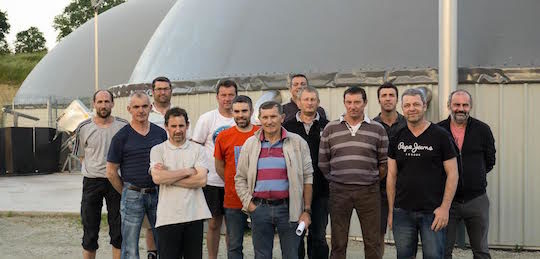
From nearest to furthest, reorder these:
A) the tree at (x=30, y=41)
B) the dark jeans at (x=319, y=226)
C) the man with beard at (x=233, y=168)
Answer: the man with beard at (x=233, y=168), the dark jeans at (x=319, y=226), the tree at (x=30, y=41)

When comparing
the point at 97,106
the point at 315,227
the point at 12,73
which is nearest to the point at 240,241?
the point at 315,227

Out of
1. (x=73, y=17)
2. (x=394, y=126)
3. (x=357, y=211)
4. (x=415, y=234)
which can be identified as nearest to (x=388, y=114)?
(x=394, y=126)

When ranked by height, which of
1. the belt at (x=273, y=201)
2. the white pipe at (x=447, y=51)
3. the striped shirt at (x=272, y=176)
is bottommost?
the belt at (x=273, y=201)

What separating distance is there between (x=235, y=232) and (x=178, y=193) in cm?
79

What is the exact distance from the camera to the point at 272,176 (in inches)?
212

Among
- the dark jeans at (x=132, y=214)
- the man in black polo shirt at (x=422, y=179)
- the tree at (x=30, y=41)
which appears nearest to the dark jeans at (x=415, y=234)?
the man in black polo shirt at (x=422, y=179)

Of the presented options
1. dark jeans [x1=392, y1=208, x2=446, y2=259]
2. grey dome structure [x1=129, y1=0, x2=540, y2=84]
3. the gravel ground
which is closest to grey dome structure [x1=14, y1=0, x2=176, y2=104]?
the gravel ground

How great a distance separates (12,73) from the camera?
5062 centimetres

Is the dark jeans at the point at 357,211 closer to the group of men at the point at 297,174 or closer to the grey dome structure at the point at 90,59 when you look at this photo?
the group of men at the point at 297,174

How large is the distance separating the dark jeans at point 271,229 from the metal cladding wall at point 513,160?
3.50 meters

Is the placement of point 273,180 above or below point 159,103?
below

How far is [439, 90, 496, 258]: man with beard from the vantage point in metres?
5.77

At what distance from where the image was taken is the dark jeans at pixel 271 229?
5.41m

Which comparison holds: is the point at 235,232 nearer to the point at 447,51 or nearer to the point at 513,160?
the point at 447,51
